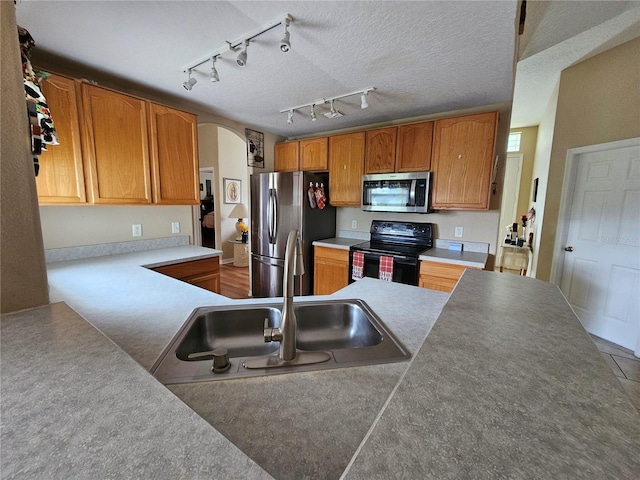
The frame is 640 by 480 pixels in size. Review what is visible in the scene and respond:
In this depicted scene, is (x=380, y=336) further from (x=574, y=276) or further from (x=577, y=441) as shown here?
(x=574, y=276)

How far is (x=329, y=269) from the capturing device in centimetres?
336

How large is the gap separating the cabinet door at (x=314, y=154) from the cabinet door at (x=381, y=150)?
0.59m

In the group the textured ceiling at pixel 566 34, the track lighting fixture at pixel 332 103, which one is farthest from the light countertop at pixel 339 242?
the textured ceiling at pixel 566 34

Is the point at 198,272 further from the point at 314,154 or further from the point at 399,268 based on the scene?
the point at 314,154

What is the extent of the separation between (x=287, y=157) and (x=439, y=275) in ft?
8.36

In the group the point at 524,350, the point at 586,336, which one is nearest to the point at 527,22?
the point at 586,336

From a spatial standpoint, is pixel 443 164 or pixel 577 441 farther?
pixel 443 164

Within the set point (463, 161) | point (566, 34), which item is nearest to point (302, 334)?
point (463, 161)

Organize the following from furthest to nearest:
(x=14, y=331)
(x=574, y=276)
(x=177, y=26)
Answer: (x=574, y=276) < (x=177, y=26) < (x=14, y=331)

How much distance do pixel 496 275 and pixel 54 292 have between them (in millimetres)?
2256

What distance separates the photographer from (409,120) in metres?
3.23

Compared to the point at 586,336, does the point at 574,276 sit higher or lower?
lower

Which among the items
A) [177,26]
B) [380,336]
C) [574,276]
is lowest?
[574,276]

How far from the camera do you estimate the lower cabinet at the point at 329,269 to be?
3219mm
